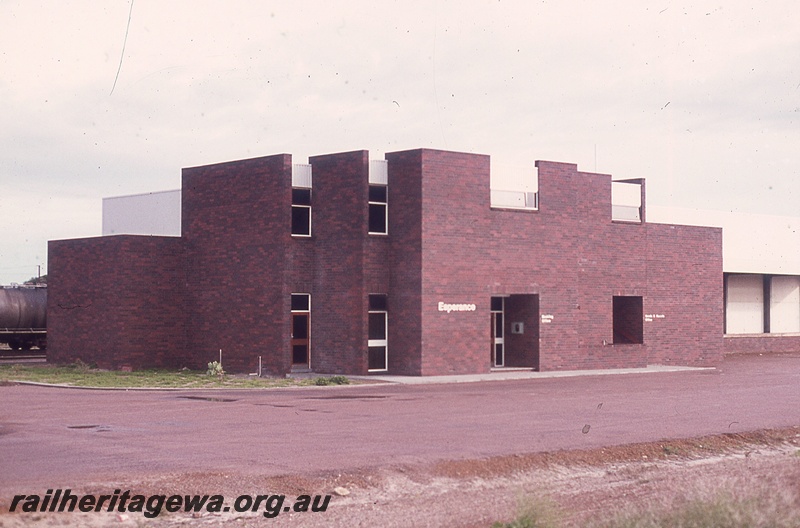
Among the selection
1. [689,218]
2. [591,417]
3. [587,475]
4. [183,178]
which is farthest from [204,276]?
[689,218]

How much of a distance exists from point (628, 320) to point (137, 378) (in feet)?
70.2

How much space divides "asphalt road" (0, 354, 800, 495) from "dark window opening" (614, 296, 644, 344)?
10.3 m

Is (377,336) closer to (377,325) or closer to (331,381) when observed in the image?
(377,325)

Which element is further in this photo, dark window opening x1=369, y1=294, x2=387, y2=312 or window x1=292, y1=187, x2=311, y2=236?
window x1=292, y1=187, x2=311, y2=236

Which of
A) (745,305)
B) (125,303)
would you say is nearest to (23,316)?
(125,303)

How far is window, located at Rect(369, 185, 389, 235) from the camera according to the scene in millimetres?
35500

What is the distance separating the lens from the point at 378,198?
117 ft

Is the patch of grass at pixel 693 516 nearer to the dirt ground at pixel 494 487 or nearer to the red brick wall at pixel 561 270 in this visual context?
the dirt ground at pixel 494 487

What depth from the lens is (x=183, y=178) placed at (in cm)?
3822

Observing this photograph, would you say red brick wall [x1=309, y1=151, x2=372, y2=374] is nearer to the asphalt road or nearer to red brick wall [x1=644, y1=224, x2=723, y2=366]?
the asphalt road

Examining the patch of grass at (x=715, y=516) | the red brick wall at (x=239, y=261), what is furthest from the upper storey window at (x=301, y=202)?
the patch of grass at (x=715, y=516)

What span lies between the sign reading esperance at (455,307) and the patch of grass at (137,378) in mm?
5058

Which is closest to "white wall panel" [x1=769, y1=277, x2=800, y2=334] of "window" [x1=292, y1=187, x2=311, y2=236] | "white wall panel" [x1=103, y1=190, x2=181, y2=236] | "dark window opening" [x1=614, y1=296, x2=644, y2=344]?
"dark window opening" [x1=614, y1=296, x2=644, y2=344]

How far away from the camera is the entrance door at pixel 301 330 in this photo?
3566 centimetres
